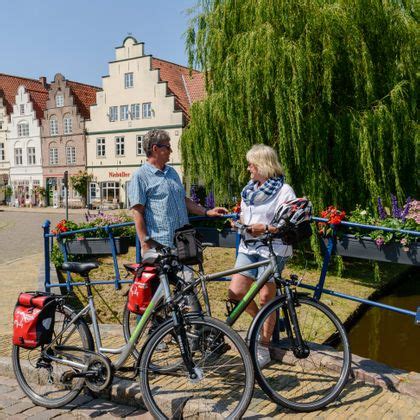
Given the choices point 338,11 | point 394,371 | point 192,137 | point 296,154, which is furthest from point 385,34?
point 394,371

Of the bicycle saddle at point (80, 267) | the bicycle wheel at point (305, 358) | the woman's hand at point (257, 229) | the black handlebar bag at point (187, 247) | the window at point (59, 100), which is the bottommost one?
the bicycle wheel at point (305, 358)

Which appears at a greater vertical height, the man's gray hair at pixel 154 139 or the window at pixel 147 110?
the window at pixel 147 110

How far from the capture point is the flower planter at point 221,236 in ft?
20.2

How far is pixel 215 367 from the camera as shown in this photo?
12.0 feet

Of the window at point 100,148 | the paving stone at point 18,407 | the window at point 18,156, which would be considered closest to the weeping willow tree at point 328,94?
the paving stone at point 18,407

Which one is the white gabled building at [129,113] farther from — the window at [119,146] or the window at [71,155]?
the window at [71,155]

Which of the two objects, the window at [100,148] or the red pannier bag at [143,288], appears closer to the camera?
the red pannier bag at [143,288]

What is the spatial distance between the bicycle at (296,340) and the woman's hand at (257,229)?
2.2 inches

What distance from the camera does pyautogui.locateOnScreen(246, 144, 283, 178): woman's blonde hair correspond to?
405 cm

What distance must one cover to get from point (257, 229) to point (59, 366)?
196 centimetres

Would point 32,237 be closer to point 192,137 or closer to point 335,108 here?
point 192,137

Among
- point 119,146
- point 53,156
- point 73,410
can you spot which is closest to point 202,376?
point 73,410

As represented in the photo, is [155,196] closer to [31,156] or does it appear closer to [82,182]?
[82,182]

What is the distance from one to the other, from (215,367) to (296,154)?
7.16 meters
